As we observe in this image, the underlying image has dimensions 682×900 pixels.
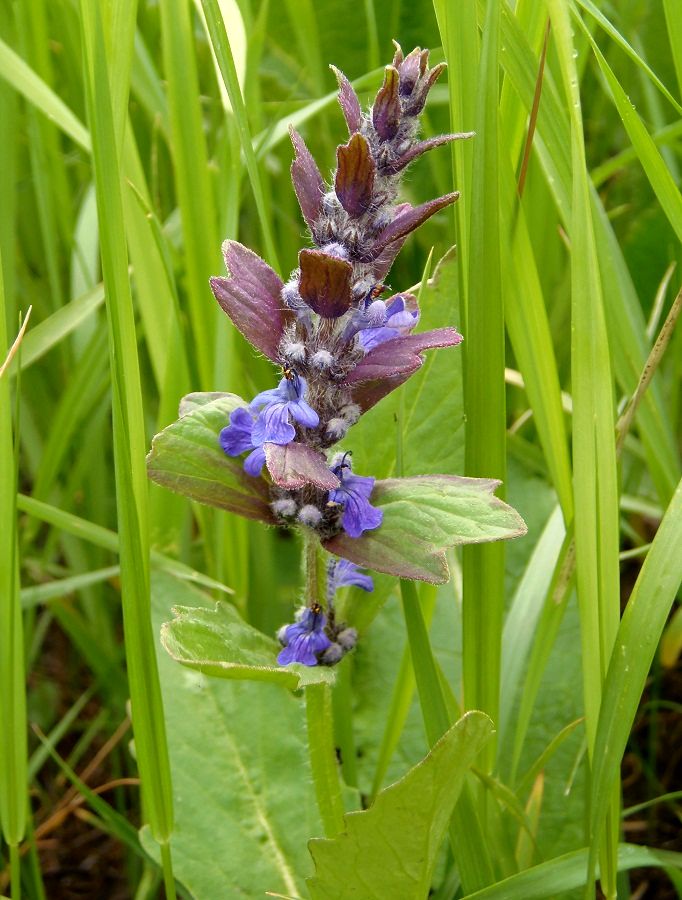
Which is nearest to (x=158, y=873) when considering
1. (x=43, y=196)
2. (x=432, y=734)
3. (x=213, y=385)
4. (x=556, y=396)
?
(x=432, y=734)

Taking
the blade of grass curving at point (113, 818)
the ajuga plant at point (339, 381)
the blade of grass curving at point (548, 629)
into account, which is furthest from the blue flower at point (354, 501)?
the blade of grass curving at point (113, 818)

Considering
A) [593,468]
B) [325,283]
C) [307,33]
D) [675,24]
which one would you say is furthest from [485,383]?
[307,33]

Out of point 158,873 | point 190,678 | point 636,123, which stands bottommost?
point 158,873

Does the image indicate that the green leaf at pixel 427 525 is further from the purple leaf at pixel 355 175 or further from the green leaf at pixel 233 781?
the green leaf at pixel 233 781

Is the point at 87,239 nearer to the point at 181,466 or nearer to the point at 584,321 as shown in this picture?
the point at 181,466

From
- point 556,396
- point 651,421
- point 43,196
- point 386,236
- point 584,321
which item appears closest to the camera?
point 386,236
